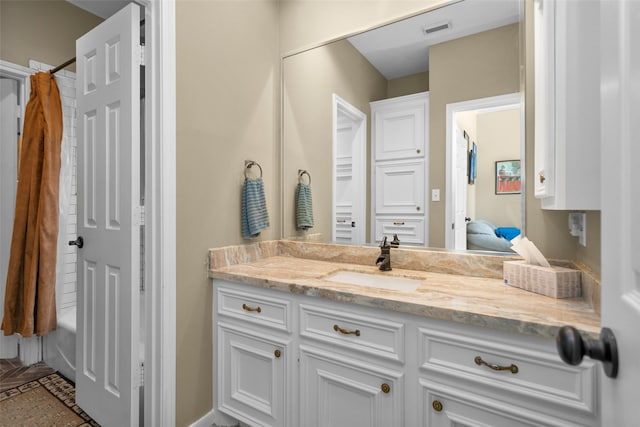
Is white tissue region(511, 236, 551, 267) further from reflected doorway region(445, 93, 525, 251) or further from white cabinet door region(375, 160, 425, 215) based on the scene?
white cabinet door region(375, 160, 425, 215)

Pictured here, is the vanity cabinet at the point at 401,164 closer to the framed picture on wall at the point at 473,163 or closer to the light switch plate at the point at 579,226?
the framed picture on wall at the point at 473,163

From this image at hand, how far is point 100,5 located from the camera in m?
2.76

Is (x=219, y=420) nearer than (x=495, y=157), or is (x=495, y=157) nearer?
(x=495, y=157)

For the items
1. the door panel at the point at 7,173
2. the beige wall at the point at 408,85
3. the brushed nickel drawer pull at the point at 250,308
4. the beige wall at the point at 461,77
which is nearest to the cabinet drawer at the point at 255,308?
the brushed nickel drawer pull at the point at 250,308

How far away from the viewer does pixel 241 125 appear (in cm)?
198

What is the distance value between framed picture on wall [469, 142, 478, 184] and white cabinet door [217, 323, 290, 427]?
1.25 metres

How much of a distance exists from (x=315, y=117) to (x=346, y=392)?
166 cm

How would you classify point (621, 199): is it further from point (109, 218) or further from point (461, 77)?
point (109, 218)

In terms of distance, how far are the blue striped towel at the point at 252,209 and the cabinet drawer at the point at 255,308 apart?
39 cm

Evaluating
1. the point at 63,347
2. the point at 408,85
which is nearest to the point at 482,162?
the point at 408,85

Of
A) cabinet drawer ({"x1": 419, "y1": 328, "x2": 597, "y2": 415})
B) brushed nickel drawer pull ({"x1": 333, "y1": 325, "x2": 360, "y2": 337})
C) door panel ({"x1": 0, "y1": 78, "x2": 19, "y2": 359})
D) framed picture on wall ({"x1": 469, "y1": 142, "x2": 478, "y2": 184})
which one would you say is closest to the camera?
cabinet drawer ({"x1": 419, "y1": 328, "x2": 597, "y2": 415})

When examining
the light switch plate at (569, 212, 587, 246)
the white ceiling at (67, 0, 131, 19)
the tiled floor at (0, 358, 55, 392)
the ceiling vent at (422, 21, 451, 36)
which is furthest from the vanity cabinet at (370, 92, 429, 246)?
the tiled floor at (0, 358, 55, 392)

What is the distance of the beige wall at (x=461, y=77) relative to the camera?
155cm

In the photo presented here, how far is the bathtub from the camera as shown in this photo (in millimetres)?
2273
